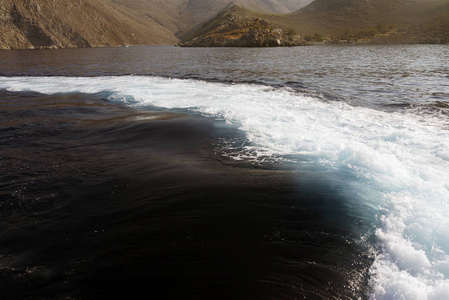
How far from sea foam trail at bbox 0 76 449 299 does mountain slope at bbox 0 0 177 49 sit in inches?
4300

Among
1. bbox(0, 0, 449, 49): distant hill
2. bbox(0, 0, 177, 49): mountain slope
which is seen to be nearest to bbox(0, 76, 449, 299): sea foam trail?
bbox(0, 0, 449, 49): distant hill

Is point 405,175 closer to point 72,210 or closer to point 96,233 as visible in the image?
point 96,233

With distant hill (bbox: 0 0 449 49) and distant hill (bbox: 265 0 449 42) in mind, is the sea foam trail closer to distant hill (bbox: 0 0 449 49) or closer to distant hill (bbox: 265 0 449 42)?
distant hill (bbox: 0 0 449 49)

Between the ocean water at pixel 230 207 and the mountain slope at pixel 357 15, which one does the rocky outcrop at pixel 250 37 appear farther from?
the ocean water at pixel 230 207

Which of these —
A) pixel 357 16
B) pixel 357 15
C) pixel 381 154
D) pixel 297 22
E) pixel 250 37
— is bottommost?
pixel 381 154

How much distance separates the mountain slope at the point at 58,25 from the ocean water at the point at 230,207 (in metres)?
110

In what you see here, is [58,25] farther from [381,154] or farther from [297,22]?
[381,154]

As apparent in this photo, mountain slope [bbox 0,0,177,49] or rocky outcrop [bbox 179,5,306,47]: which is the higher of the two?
mountain slope [bbox 0,0,177,49]

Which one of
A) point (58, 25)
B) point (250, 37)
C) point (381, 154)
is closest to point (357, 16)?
point (250, 37)

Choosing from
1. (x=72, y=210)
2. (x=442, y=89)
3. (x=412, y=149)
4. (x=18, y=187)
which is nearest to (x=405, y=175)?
(x=412, y=149)

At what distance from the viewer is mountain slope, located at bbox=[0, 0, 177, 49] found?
9131 centimetres

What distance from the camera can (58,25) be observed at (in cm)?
10625

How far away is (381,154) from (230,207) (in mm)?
3477

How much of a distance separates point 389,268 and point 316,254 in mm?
732
